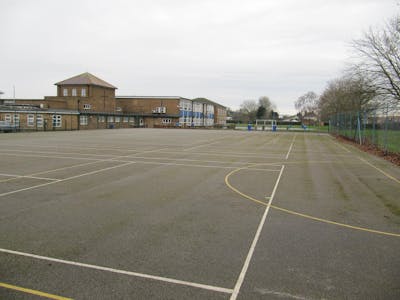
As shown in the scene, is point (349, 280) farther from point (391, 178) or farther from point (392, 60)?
point (392, 60)

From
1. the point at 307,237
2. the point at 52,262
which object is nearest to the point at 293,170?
the point at 307,237

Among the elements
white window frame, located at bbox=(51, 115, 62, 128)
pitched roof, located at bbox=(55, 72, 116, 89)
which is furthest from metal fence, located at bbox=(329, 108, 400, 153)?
pitched roof, located at bbox=(55, 72, 116, 89)

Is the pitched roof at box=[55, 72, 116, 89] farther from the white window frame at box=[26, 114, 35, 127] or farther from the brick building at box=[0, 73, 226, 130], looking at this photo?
the white window frame at box=[26, 114, 35, 127]

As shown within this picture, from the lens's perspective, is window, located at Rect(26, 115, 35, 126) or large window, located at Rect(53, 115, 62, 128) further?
large window, located at Rect(53, 115, 62, 128)

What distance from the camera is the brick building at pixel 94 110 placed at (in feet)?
167

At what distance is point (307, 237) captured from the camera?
668 cm

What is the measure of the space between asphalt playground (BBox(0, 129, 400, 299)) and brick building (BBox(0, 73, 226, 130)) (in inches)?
1644

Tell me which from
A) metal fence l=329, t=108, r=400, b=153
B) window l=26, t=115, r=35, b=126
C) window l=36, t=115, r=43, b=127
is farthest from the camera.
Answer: window l=36, t=115, r=43, b=127

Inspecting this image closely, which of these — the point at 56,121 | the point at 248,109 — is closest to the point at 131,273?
the point at 56,121

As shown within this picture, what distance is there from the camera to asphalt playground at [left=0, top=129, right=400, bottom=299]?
4.64m

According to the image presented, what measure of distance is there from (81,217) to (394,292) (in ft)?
20.0

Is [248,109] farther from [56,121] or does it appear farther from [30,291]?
[30,291]

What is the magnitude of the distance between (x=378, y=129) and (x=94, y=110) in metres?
56.8

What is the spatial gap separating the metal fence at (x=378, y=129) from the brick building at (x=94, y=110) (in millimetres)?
42225
